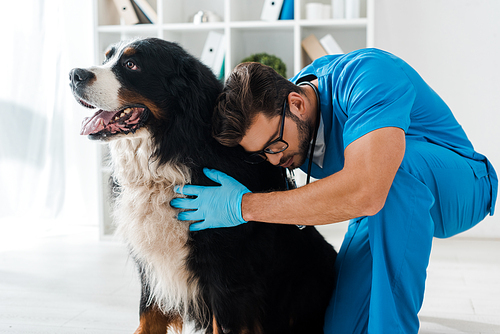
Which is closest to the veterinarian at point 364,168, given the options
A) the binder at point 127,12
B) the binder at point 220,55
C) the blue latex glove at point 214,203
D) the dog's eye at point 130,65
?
the blue latex glove at point 214,203

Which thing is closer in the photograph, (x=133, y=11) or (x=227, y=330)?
(x=227, y=330)

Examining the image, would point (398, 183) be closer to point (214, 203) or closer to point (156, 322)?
point (214, 203)

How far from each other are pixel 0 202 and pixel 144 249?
6.97 ft

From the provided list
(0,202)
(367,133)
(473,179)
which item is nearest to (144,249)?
(367,133)

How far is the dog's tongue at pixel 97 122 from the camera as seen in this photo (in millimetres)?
A: 1093

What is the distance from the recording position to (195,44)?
293 centimetres

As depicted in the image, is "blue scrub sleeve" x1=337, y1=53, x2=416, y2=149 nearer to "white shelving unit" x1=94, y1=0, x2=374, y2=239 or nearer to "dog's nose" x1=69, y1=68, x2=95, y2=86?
"dog's nose" x1=69, y1=68, x2=95, y2=86

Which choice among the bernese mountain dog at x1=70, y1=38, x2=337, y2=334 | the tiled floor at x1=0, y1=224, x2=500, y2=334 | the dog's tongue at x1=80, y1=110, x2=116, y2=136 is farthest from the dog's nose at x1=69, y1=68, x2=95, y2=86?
the tiled floor at x1=0, y1=224, x2=500, y2=334

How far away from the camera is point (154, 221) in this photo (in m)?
1.13

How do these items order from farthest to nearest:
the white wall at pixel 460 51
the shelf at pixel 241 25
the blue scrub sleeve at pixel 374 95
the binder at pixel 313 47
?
the white wall at pixel 460 51
the binder at pixel 313 47
the shelf at pixel 241 25
the blue scrub sleeve at pixel 374 95

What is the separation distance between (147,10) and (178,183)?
1867mm

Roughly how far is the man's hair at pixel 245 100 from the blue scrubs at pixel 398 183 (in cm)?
17

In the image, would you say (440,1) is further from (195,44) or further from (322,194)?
(322,194)

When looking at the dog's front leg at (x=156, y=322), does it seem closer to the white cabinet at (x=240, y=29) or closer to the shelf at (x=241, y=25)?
the white cabinet at (x=240, y=29)
